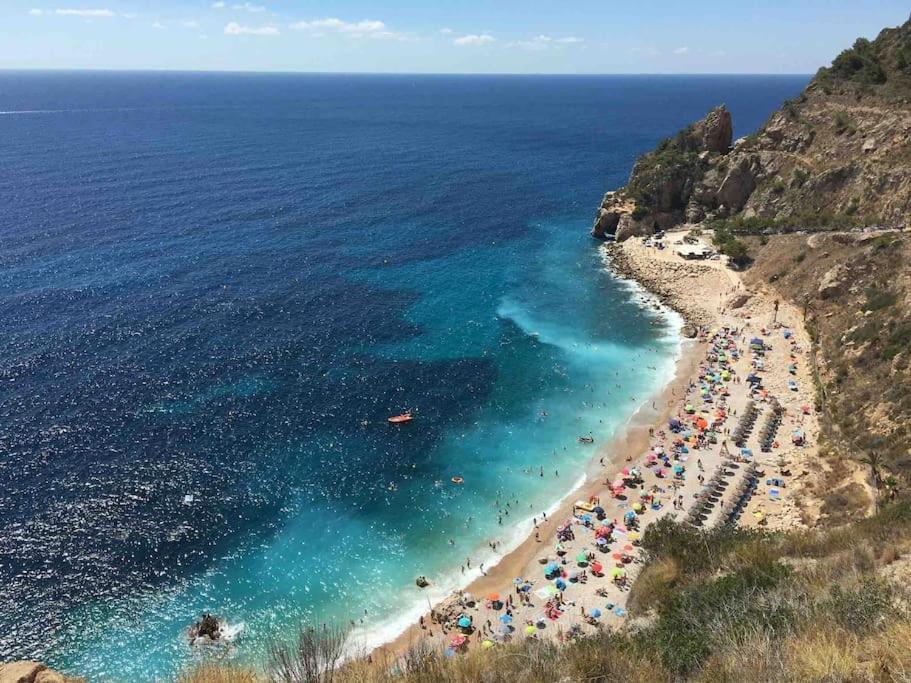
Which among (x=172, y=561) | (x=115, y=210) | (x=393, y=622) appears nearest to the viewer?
(x=393, y=622)

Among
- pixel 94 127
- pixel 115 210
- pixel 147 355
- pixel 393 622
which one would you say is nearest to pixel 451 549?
pixel 393 622

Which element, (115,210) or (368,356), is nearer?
(368,356)

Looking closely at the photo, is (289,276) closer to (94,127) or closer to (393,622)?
(393,622)

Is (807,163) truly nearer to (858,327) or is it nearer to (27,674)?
(858,327)

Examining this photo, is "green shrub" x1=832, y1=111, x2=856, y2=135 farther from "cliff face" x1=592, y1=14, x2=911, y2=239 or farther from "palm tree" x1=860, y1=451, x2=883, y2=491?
"palm tree" x1=860, y1=451, x2=883, y2=491

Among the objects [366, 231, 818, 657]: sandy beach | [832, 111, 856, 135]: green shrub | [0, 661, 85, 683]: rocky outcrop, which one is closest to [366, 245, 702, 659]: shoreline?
[366, 231, 818, 657]: sandy beach

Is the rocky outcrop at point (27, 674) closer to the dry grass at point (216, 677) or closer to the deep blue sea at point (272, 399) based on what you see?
the dry grass at point (216, 677)

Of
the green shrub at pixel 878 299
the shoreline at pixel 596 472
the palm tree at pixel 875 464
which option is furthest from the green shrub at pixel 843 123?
the palm tree at pixel 875 464
